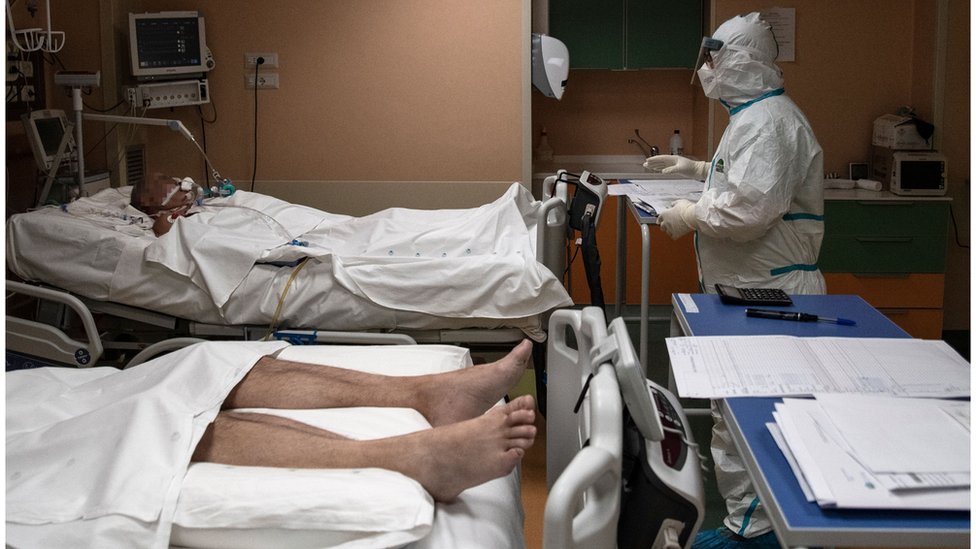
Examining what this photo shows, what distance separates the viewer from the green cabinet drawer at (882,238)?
427 centimetres

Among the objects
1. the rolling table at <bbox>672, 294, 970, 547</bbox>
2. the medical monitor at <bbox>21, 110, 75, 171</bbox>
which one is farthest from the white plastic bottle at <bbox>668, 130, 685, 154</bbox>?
the rolling table at <bbox>672, 294, 970, 547</bbox>

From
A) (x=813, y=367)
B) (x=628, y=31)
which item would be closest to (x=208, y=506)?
(x=813, y=367)

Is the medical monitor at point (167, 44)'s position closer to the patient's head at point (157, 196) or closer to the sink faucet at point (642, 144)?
the patient's head at point (157, 196)

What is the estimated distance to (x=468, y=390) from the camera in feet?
6.51

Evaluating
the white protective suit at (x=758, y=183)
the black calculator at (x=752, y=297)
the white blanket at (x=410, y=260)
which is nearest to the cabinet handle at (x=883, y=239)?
the white protective suit at (x=758, y=183)

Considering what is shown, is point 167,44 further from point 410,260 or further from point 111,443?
point 111,443

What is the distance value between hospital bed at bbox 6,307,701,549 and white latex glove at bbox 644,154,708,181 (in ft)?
6.57

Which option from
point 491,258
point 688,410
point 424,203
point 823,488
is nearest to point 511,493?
point 823,488

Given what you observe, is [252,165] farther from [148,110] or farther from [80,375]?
[80,375]

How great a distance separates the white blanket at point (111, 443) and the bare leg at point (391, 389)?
7 cm

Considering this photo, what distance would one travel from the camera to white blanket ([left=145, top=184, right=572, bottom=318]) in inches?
115

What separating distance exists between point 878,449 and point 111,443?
49.4 inches

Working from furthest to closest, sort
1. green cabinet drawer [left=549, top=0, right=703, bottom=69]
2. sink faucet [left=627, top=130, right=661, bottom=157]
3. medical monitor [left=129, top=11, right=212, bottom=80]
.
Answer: sink faucet [left=627, top=130, right=661, bottom=157] → green cabinet drawer [left=549, top=0, right=703, bottom=69] → medical monitor [left=129, top=11, right=212, bottom=80]

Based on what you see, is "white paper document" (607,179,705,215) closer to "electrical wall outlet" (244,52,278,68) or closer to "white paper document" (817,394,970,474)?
"white paper document" (817,394,970,474)
